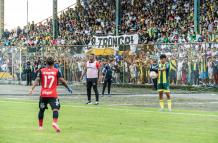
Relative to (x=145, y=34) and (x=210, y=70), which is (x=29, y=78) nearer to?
(x=145, y=34)

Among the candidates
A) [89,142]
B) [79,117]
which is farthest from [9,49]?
[89,142]

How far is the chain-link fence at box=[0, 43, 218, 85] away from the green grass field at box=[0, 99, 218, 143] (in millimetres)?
13486

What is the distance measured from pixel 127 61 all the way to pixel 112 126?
23713 millimetres

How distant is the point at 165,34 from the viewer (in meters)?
40.2

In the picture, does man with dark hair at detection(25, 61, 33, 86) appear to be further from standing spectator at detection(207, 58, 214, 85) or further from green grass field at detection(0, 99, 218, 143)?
green grass field at detection(0, 99, 218, 143)

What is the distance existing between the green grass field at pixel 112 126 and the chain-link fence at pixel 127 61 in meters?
13.5

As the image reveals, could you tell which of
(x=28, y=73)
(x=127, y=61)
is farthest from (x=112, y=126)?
(x=28, y=73)

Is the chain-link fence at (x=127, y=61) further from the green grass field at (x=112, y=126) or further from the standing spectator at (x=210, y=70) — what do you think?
the green grass field at (x=112, y=126)

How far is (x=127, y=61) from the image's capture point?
129 ft

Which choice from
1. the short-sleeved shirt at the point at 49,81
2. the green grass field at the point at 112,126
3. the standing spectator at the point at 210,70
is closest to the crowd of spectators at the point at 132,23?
the standing spectator at the point at 210,70

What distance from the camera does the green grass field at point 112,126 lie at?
13.0 metres

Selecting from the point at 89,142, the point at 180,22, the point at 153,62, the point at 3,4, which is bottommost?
the point at 89,142

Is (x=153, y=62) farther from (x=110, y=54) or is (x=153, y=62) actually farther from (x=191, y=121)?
(x=191, y=121)

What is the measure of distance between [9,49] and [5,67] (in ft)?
4.91
